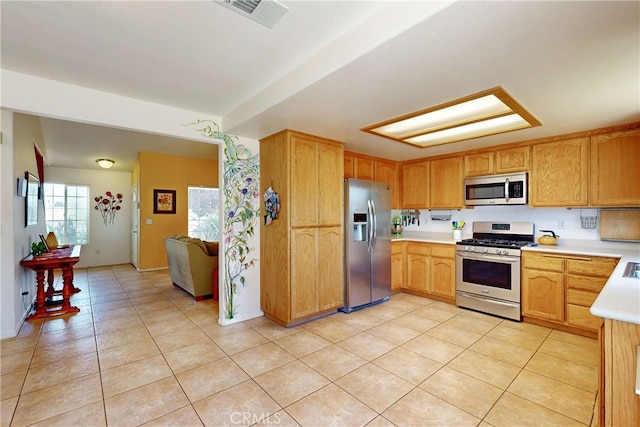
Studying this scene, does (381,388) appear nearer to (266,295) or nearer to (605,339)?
(605,339)

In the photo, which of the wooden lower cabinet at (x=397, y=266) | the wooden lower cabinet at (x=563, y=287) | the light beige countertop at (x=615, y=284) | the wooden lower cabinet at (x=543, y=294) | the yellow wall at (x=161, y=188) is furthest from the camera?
the yellow wall at (x=161, y=188)

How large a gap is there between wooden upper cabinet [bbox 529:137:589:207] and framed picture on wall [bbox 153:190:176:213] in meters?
6.81

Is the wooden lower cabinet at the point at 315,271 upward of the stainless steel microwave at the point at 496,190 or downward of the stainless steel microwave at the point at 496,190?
downward

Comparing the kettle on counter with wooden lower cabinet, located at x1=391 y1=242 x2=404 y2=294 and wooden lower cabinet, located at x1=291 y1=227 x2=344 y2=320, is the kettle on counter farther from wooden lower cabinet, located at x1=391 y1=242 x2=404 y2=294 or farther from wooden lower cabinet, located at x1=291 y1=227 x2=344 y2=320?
wooden lower cabinet, located at x1=291 y1=227 x2=344 y2=320

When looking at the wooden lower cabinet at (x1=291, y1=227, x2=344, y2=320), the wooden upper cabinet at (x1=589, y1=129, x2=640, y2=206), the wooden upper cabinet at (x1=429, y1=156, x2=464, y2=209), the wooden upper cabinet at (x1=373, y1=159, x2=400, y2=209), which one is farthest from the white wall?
the wooden upper cabinet at (x1=589, y1=129, x2=640, y2=206)

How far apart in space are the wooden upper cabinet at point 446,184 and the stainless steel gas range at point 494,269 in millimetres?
584

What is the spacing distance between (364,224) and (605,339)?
→ 9.19ft

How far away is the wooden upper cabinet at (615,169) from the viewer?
3.00 meters

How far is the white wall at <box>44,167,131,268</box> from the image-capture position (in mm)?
7204

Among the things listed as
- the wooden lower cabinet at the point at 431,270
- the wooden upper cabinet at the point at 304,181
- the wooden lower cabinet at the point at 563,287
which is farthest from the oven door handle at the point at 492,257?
the wooden upper cabinet at the point at 304,181

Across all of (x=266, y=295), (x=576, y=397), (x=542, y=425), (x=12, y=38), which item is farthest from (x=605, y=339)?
(x=12, y=38)

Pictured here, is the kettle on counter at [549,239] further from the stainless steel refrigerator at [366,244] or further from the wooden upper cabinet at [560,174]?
the stainless steel refrigerator at [366,244]

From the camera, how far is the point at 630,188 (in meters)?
3.02

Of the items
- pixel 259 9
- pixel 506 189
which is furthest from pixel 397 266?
pixel 259 9
